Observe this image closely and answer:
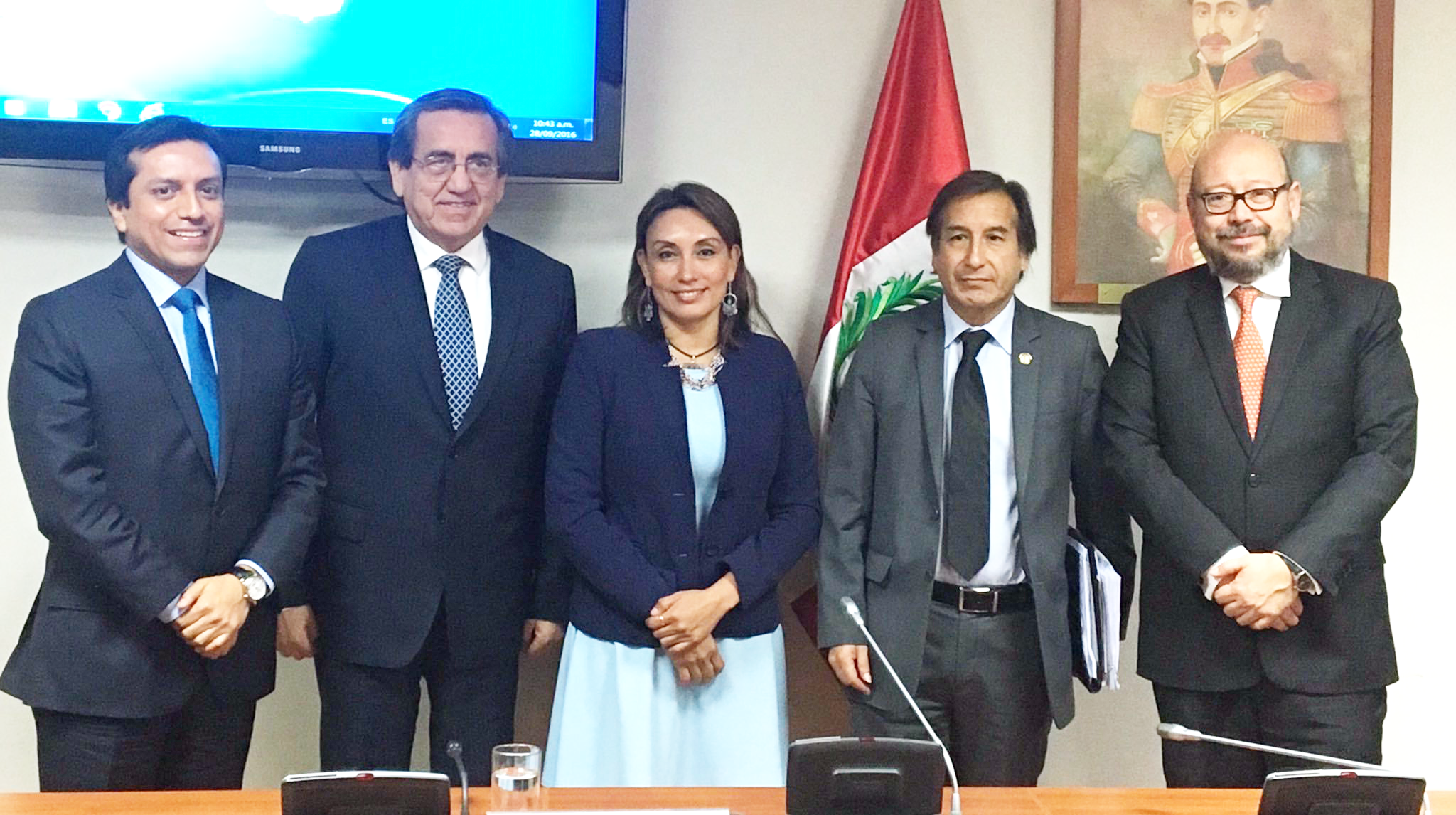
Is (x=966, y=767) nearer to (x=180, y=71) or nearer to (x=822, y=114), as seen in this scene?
(x=822, y=114)

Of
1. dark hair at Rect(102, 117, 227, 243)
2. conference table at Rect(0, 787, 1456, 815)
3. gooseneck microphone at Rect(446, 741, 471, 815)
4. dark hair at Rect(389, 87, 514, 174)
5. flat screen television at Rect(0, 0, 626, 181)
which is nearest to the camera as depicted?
gooseneck microphone at Rect(446, 741, 471, 815)

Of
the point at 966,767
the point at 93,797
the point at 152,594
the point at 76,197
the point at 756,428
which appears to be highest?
the point at 76,197

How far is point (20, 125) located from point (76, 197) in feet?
0.86

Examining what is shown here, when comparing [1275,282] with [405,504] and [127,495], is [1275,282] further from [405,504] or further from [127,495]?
[127,495]

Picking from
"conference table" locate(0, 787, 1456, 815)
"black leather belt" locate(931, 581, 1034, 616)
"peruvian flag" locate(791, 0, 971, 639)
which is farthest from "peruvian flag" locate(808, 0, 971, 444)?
"conference table" locate(0, 787, 1456, 815)

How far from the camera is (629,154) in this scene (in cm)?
325

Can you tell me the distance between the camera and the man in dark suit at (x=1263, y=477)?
2.37 metres

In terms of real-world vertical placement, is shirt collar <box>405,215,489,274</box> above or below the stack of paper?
above

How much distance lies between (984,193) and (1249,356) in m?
0.57

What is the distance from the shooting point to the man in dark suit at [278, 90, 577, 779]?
2582 millimetres

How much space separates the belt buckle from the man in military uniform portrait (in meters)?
1.17

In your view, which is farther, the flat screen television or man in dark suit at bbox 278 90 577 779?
the flat screen television

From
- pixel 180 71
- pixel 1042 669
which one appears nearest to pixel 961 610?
pixel 1042 669

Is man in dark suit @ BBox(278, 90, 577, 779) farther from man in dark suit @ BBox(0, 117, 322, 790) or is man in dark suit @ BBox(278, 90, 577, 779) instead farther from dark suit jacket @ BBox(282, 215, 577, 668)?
man in dark suit @ BBox(0, 117, 322, 790)
